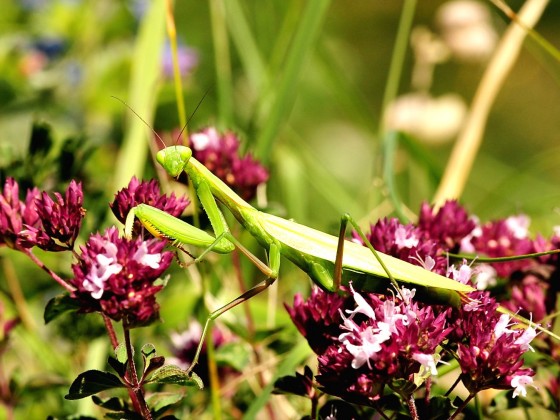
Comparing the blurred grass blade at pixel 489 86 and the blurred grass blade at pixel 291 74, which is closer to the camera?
the blurred grass blade at pixel 291 74

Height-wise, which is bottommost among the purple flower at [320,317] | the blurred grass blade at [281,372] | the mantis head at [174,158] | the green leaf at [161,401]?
the blurred grass blade at [281,372]

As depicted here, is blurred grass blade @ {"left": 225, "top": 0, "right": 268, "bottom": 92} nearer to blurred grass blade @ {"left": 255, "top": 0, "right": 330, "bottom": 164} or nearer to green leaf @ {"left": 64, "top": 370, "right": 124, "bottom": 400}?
blurred grass blade @ {"left": 255, "top": 0, "right": 330, "bottom": 164}

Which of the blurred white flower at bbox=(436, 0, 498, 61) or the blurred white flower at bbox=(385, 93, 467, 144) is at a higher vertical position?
the blurred white flower at bbox=(436, 0, 498, 61)

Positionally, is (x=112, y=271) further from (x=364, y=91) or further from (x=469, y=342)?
(x=364, y=91)

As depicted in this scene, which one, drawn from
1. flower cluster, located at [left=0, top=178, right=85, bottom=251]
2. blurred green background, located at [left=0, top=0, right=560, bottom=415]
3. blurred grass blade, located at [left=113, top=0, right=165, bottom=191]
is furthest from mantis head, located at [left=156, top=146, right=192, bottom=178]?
blurred grass blade, located at [left=113, top=0, right=165, bottom=191]

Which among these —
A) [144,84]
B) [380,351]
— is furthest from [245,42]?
[380,351]

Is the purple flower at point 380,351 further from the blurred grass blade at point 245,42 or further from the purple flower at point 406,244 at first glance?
the blurred grass blade at point 245,42

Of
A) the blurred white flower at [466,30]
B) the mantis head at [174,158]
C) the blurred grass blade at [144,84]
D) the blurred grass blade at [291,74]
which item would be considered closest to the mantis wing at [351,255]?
the mantis head at [174,158]

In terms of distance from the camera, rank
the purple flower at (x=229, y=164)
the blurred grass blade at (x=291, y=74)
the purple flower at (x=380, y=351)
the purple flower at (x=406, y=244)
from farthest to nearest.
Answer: the blurred grass blade at (x=291, y=74)
the purple flower at (x=229, y=164)
the purple flower at (x=406, y=244)
the purple flower at (x=380, y=351)
